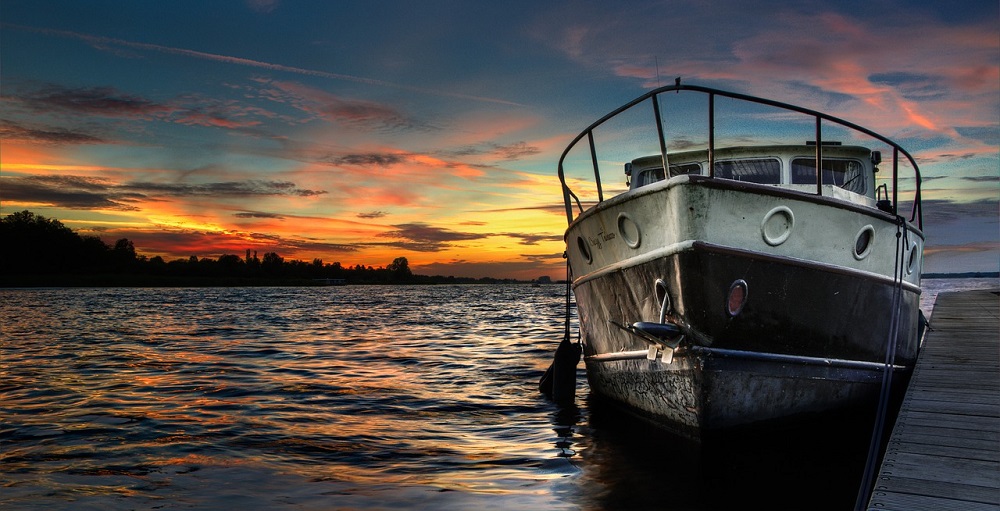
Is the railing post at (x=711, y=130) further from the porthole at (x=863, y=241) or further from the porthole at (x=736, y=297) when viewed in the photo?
the porthole at (x=863, y=241)

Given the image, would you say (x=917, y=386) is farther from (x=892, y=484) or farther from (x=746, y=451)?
(x=892, y=484)

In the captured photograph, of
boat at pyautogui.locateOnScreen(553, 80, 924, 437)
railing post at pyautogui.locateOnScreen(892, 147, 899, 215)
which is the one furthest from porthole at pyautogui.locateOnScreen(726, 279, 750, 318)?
railing post at pyautogui.locateOnScreen(892, 147, 899, 215)

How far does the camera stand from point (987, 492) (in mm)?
4199

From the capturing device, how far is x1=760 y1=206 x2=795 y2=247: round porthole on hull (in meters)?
6.06

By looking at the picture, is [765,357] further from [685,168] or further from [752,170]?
[685,168]

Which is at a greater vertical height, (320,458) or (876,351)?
(876,351)

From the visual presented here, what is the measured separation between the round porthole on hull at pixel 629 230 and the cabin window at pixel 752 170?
8.46ft

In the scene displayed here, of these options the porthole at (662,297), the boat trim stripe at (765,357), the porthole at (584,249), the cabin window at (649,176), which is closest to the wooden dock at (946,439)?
the boat trim stripe at (765,357)

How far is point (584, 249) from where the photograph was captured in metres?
8.07

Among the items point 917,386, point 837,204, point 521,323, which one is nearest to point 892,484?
point 837,204

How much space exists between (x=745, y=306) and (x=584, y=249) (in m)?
2.38

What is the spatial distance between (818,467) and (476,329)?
19077mm

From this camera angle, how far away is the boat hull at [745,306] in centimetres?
598

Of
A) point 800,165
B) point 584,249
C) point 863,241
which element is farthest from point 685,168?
point 863,241
